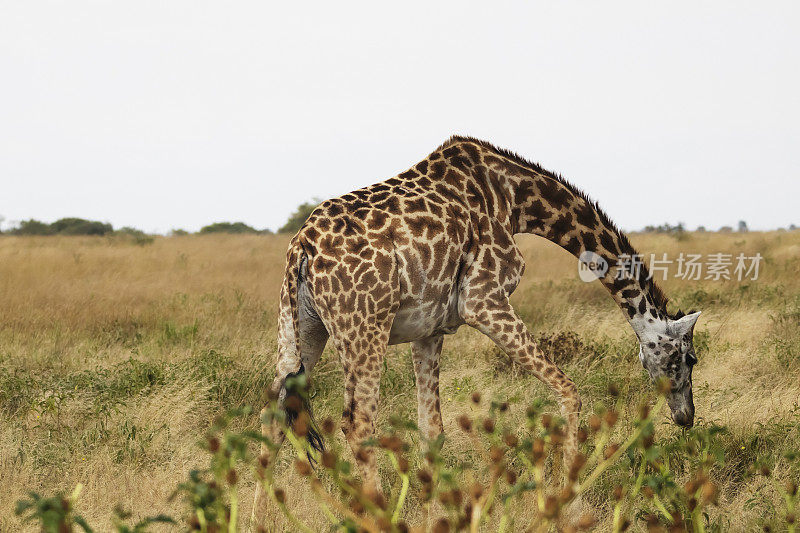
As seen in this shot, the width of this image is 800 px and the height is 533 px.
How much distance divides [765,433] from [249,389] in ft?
14.4

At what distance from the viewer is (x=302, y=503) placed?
464 centimetres

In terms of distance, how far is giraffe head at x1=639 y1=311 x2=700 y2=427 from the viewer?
542cm

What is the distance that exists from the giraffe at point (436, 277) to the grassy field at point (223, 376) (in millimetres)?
700

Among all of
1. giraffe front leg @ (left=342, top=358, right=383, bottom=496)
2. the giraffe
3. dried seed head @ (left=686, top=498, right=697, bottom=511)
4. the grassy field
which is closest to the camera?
dried seed head @ (left=686, top=498, right=697, bottom=511)

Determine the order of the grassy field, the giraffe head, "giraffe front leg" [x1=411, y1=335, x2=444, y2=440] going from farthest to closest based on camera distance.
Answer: the giraffe head, "giraffe front leg" [x1=411, y1=335, x2=444, y2=440], the grassy field

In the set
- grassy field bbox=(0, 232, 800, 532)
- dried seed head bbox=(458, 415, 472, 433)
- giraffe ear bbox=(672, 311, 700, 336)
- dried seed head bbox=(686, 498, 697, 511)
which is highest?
dried seed head bbox=(458, 415, 472, 433)

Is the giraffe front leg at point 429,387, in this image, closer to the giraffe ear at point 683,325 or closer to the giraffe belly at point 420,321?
the giraffe belly at point 420,321

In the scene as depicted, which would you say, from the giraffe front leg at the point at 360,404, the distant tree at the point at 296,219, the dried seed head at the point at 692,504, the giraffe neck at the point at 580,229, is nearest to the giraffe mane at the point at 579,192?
the giraffe neck at the point at 580,229

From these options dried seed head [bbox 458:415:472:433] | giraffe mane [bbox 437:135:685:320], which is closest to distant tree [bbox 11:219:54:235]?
giraffe mane [bbox 437:135:685:320]

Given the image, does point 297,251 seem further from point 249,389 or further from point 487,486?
point 249,389

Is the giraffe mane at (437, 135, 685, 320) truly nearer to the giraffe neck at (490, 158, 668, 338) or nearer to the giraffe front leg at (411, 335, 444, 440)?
the giraffe neck at (490, 158, 668, 338)

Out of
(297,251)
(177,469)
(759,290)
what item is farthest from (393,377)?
(759,290)

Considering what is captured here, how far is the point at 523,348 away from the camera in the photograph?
4582 mm

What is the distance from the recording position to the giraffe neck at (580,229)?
5.27 m
